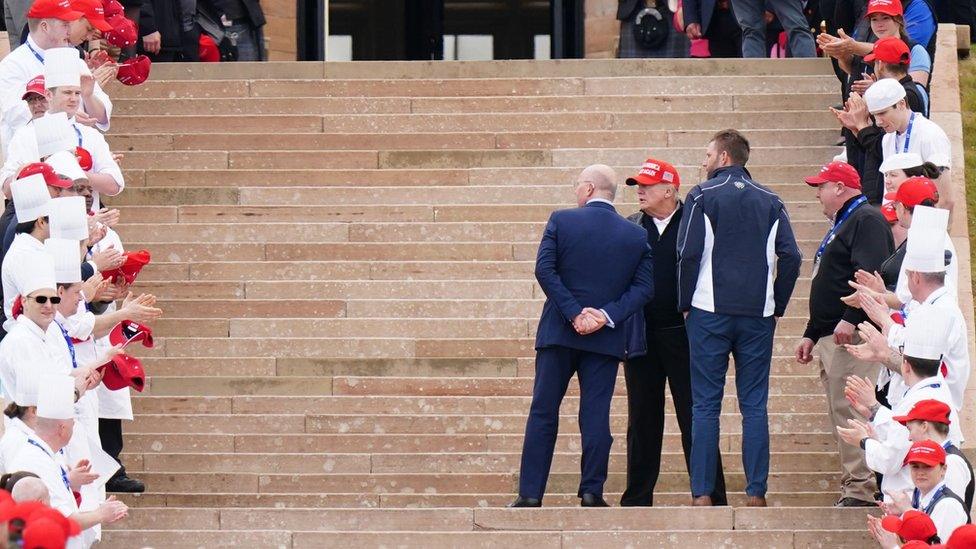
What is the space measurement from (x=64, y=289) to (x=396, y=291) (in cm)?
362

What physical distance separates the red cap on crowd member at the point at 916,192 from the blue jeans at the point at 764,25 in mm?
5619

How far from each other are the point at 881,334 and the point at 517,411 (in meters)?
2.82

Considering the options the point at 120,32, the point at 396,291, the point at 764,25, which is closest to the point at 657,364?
the point at 396,291

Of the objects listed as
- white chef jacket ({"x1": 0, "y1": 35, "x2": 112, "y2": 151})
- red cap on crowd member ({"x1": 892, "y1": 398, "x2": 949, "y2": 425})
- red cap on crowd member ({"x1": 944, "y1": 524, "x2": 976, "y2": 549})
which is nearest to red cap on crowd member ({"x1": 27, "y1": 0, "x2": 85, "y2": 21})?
white chef jacket ({"x1": 0, "y1": 35, "x2": 112, "y2": 151})

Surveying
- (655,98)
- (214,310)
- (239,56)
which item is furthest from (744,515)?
(239,56)

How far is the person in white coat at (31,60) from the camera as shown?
38.8 feet

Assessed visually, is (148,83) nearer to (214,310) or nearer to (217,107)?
(217,107)

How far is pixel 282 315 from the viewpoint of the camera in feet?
41.8

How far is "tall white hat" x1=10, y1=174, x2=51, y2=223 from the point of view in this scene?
9922 millimetres

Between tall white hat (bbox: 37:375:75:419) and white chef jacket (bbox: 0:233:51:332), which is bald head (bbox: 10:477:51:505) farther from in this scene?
white chef jacket (bbox: 0:233:51:332)

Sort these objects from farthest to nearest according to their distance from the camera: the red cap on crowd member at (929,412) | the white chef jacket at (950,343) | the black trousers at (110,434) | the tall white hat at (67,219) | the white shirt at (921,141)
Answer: the white shirt at (921,141) < the black trousers at (110,434) < the tall white hat at (67,219) < the white chef jacket at (950,343) < the red cap on crowd member at (929,412)

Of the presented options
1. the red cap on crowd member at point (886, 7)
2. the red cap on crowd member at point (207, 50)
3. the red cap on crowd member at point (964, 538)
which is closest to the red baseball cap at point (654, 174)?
the red cap on crowd member at point (886, 7)

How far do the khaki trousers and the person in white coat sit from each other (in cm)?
450

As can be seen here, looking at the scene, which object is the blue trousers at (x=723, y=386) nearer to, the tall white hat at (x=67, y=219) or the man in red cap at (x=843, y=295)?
the man in red cap at (x=843, y=295)
